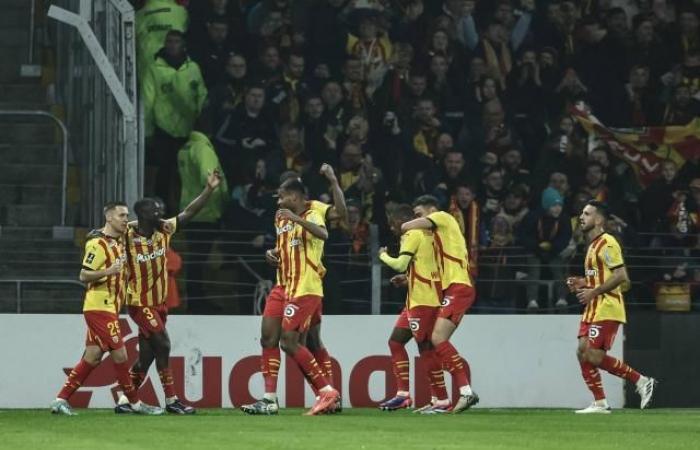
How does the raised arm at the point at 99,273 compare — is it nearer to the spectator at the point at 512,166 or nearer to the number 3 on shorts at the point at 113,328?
A: the number 3 on shorts at the point at 113,328

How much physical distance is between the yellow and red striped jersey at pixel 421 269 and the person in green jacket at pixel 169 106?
433 centimetres

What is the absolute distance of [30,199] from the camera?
20.6 meters

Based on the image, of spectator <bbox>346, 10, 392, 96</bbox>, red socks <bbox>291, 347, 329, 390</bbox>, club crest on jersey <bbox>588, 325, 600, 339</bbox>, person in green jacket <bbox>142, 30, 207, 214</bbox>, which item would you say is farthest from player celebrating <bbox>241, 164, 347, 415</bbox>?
spectator <bbox>346, 10, 392, 96</bbox>

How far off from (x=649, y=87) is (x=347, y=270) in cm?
607

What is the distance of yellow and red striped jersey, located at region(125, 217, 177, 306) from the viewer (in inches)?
664

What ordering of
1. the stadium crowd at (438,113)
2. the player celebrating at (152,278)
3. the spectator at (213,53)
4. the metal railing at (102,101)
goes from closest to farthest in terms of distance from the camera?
1. the player celebrating at (152,278)
2. the metal railing at (102,101)
3. the stadium crowd at (438,113)
4. the spectator at (213,53)

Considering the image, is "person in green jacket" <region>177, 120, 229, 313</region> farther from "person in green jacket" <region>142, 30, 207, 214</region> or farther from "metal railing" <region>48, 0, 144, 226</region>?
"metal railing" <region>48, 0, 144, 226</region>

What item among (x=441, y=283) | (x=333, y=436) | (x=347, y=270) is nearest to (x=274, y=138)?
(x=347, y=270)

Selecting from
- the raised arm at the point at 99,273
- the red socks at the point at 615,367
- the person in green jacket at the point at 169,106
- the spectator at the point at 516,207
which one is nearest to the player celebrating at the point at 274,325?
the raised arm at the point at 99,273

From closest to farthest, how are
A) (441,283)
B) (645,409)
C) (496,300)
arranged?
1. (441,283)
2. (645,409)
3. (496,300)

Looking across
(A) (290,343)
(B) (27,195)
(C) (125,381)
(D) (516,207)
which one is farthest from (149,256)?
(D) (516,207)

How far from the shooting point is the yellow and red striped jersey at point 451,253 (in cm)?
1711

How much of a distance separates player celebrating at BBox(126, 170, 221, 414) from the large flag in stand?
7380mm

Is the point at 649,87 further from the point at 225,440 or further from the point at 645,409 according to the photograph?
the point at 225,440
